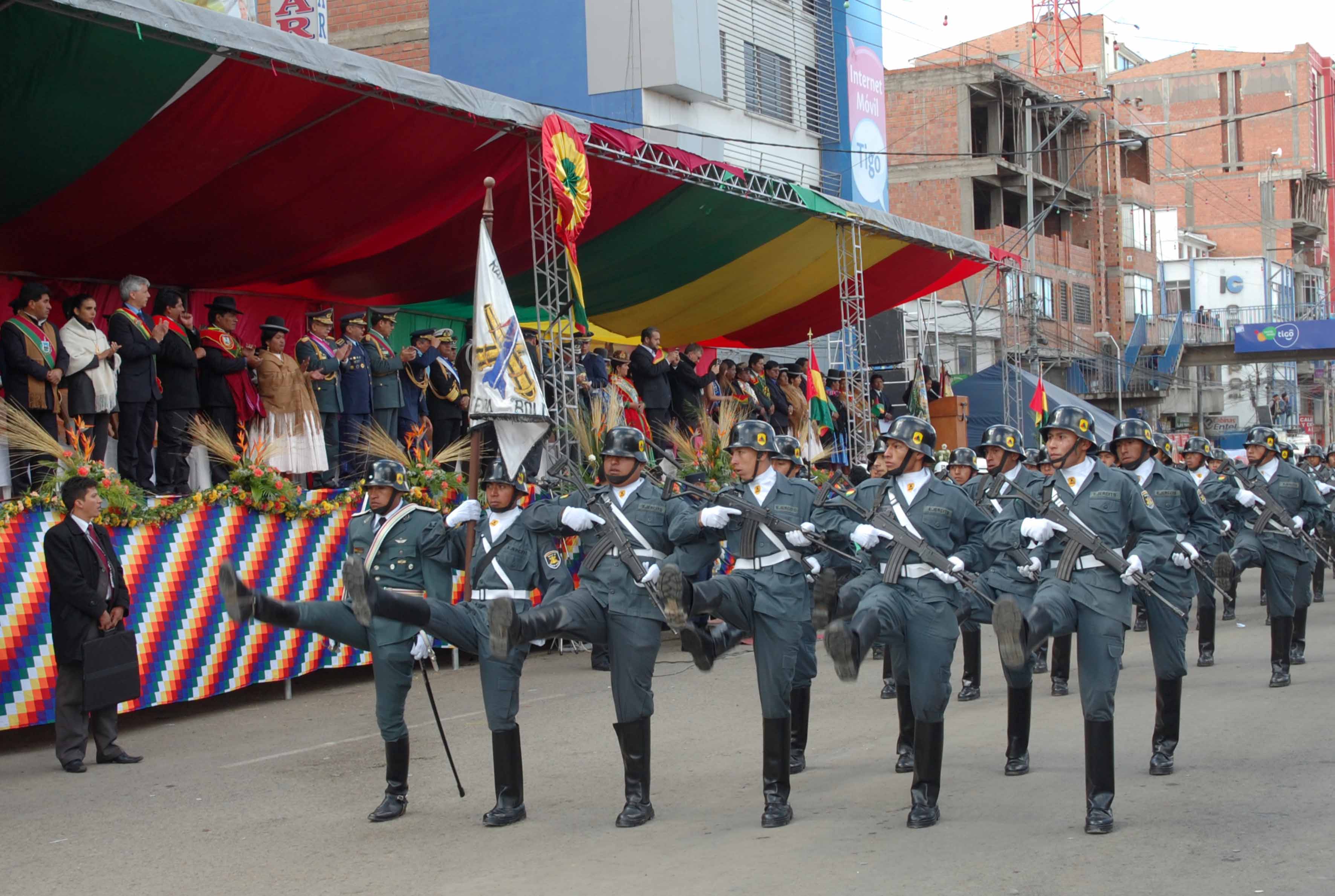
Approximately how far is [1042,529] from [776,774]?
190 centimetres

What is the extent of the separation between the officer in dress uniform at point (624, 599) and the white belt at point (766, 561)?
402mm

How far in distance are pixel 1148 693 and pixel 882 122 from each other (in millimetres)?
19998

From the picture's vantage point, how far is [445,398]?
14.6 m

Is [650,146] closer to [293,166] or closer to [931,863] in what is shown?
[293,166]

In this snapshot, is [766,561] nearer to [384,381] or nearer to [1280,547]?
[1280,547]

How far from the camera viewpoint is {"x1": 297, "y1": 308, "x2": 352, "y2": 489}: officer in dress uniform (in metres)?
12.9

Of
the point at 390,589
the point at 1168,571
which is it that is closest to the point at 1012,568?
the point at 1168,571

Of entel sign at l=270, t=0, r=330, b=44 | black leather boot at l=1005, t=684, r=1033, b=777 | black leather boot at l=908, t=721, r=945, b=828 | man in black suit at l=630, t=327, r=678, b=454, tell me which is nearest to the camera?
black leather boot at l=908, t=721, r=945, b=828

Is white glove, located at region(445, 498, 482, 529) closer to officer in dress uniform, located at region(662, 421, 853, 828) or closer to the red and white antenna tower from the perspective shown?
officer in dress uniform, located at region(662, 421, 853, 828)

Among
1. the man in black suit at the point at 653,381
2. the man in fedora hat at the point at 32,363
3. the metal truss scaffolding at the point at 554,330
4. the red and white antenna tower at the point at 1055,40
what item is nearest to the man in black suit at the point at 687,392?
the man in black suit at the point at 653,381

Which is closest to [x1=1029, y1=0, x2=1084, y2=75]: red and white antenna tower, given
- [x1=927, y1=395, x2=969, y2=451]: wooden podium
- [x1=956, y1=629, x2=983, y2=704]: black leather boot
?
[x1=927, y1=395, x2=969, y2=451]: wooden podium

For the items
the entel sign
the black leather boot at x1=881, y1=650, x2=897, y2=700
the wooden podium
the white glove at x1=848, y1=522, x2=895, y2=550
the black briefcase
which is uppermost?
the entel sign

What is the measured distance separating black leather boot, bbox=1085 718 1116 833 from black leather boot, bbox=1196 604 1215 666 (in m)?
6.12

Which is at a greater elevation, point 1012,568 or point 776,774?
point 1012,568
